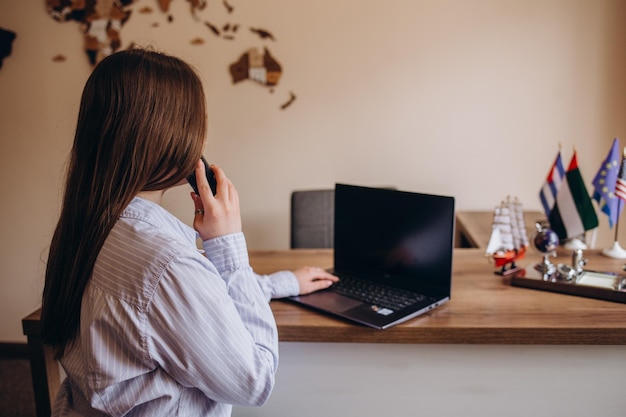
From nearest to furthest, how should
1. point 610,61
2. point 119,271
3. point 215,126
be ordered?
1. point 119,271
2. point 610,61
3. point 215,126

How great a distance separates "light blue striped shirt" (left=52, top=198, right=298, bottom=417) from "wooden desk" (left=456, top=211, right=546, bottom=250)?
1370mm

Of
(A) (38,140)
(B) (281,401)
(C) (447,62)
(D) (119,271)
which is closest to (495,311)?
(B) (281,401)

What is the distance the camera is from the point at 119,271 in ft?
2.99

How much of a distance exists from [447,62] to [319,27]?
662 mm

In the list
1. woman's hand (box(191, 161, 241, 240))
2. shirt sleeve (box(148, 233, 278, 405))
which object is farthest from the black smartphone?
shirt sleeve (box(148, 233, 278, 405))

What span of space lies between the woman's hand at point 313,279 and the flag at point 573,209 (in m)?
0.88

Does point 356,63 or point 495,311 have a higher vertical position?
point 356,63

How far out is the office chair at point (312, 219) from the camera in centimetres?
249

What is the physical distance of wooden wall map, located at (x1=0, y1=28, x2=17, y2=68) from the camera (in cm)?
279

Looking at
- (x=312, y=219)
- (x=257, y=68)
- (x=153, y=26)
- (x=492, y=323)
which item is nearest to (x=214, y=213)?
(x=492, y=323)

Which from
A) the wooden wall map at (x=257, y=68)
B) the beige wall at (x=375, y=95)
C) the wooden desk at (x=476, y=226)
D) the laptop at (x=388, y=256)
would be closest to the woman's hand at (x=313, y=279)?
the laptop at (x=388, y=256)

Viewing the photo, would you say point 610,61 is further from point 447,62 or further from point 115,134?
point 115,134

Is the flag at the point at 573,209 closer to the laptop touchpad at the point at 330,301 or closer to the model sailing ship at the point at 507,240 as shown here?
the model sailing ship at the point at 507,240

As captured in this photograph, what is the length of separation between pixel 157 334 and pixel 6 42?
2.54 meters
